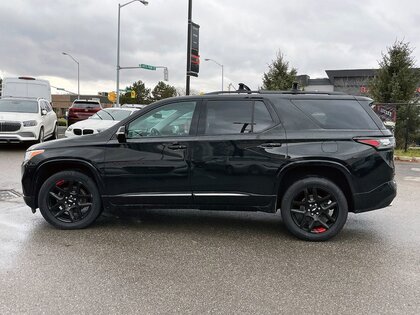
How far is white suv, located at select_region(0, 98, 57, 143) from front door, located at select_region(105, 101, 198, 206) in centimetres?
914

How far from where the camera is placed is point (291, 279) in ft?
12.8

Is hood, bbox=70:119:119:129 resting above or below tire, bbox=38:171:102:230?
above

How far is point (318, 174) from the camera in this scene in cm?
511

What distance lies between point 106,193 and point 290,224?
2.25m

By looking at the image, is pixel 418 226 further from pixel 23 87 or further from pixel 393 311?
pixel 23 87

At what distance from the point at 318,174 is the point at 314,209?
421 mm

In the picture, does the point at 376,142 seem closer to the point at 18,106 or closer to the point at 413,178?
the point at 413,178

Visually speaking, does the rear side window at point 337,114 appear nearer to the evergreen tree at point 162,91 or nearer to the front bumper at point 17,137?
the front bumper at point 17,137

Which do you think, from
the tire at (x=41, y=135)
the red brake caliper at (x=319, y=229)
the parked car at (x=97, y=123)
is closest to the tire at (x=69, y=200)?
the red brake caliper at (x=319, y=229)

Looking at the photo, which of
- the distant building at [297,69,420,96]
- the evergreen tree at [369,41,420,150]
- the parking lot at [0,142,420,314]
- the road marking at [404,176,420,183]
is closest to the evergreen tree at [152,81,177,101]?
the distant building at [297,69,420,96]

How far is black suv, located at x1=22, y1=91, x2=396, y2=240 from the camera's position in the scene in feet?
16.2

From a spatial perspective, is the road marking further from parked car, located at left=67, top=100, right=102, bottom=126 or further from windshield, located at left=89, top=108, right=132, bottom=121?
parked car, located at left=67, top=100, right=102, bottom=126

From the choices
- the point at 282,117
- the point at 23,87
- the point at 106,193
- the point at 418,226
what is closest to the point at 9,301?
the point at 106,193

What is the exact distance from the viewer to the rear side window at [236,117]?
511 centimetres
